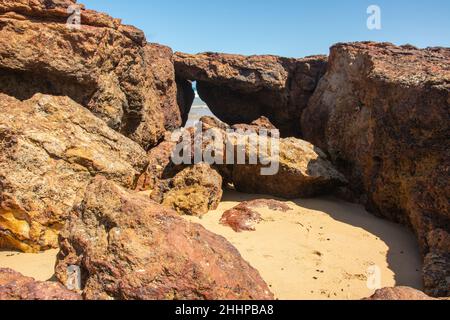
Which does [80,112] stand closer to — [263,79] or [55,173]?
[55,173]

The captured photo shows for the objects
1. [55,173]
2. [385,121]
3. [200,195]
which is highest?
[385,121]

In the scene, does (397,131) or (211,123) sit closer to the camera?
(397,131)

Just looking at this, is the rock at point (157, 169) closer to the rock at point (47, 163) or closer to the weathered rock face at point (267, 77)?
the rock at point (47, 163)

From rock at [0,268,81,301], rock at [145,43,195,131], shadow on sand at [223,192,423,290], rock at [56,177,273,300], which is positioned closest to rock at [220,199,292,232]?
shadow on sand at [223,192,423,290]

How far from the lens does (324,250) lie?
24.6 ft

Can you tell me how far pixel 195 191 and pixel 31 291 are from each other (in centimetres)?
538

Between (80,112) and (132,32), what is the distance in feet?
10.5

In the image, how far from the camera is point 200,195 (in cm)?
944

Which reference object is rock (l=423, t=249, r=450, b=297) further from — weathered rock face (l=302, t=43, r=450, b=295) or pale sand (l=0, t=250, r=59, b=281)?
pale sand (l=0, t=250, r=59, b=281)

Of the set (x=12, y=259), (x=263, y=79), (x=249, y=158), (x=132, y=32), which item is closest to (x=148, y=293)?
(x=12, y=259)

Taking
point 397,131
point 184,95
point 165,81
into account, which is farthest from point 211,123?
point 184,95
